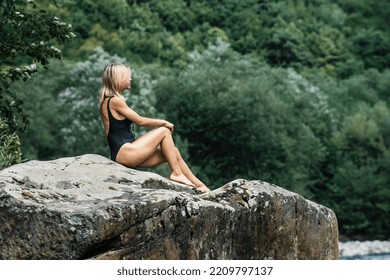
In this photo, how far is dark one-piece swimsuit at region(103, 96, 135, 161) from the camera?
1366 centimetres

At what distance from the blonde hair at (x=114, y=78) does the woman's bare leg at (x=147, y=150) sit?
27.7 inches

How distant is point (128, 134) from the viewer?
45.0ft

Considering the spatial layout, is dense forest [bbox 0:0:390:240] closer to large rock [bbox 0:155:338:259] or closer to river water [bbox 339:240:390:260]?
river water [bbox 339:240:390:260]

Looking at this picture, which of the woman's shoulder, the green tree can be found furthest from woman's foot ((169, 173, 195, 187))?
the green tree

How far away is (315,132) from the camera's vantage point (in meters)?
75.9

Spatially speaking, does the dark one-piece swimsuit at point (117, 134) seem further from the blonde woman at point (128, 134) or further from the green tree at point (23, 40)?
the green tree at point (23, 40)

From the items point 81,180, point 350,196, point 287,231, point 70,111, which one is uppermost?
point 81,180

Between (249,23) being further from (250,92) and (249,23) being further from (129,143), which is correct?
(129,143)

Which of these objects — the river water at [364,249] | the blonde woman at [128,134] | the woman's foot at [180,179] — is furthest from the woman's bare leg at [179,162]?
the river water at [364,249]

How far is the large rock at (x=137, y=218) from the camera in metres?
10.4

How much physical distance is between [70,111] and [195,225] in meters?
53.6

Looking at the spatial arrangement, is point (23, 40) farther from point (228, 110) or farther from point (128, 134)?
point (228, 110)

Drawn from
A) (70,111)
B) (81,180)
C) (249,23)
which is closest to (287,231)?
(81,180)

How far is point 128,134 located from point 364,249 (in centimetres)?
4957
